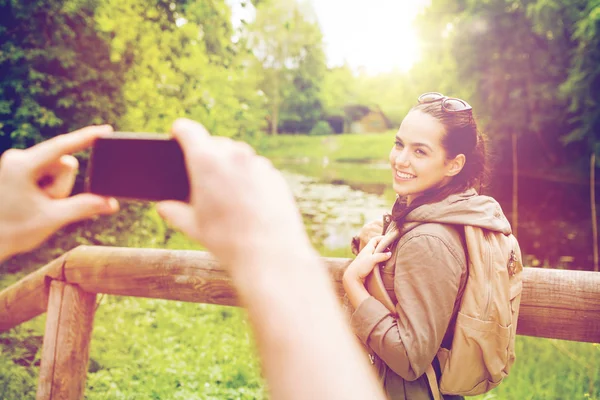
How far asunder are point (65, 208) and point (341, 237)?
856cm

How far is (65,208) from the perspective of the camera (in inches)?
25.2

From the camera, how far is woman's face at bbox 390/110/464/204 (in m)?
1.63

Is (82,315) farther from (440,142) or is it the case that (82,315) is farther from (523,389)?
(523,389)

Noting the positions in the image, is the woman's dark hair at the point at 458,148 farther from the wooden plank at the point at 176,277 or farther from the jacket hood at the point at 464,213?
the wooden plank at the point at 176,277

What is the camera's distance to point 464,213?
4.81 ft

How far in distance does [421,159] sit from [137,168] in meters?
1.16

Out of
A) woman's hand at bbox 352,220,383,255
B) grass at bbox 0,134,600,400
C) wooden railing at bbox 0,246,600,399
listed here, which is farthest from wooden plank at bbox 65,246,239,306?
grass at bbox 0,134,600,400

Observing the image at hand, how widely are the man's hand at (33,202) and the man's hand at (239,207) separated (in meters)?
0.19

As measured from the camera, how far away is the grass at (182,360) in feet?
10.5

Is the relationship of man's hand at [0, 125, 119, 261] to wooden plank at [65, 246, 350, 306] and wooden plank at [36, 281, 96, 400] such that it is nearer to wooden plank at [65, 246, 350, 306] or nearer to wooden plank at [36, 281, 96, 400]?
wooden plank at [65, 246, 350, 306]

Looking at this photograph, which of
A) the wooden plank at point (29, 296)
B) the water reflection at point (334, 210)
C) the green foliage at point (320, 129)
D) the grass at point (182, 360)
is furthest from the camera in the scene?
the green foliage at point (320, 129)

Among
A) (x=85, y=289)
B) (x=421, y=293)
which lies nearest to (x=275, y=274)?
(x=421, y=293)

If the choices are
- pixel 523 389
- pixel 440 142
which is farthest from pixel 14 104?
pixel 523 389

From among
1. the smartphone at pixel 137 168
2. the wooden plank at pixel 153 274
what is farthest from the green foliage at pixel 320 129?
the smartphone at pixel 137 168
